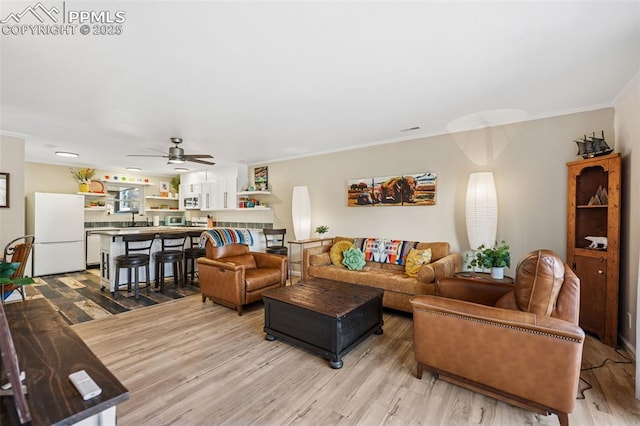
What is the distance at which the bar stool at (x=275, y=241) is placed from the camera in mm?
5193

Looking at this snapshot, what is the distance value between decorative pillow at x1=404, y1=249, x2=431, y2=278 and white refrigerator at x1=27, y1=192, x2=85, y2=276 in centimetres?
656

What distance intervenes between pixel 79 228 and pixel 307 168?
4983mm

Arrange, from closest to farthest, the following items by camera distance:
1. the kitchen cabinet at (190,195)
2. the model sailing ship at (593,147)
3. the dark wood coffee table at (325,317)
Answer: the dark wood coffee table at (325,317) → the model sailing ship at (593,147) → the kitchen cabinet at (190,195)

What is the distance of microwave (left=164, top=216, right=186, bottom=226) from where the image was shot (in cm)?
781

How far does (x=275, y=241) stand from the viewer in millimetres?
5793

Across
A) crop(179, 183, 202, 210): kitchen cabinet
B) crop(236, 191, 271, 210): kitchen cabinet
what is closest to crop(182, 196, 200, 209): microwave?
crop(179, 183, 202, 210): kitchen cabinet

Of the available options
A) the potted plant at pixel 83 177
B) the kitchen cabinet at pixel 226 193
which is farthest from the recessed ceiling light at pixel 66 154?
Result: the kitchen cabinet at pixel 226 193

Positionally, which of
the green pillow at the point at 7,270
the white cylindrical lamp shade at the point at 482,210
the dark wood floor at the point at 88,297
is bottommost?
the dark wood floor at the point at 88,297

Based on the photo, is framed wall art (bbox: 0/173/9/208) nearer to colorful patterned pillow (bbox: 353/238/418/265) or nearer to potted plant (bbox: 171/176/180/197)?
potted plant (bbox: 171/176/180/197)

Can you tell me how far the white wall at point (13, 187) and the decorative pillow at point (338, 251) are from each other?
4509 mm

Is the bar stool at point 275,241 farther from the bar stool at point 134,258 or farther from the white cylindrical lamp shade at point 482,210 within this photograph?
the white cylindrical lamp shade at point 482,210

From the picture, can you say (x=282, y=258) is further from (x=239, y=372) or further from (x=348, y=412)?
(x=348, y=412)

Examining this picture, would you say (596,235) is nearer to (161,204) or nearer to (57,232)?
(57,232)

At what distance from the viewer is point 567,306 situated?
69.2 inches
